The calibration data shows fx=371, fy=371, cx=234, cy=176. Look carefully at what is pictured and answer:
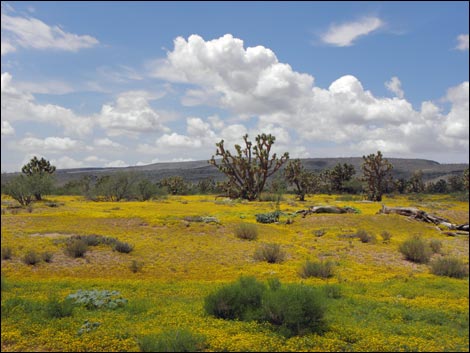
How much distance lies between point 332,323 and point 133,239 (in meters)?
15.2

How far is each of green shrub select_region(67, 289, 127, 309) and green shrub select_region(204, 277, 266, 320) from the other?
9.09ft

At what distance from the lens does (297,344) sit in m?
8.19

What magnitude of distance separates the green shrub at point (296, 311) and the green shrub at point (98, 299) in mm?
4535

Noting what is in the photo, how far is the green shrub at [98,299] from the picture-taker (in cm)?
1074

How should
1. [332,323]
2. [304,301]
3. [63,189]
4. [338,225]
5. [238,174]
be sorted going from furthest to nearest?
1. [63,189]
2. [238,174]
3. [338,225]
4. [332,323]
5. [304,301]

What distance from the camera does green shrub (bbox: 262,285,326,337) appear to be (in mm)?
8805

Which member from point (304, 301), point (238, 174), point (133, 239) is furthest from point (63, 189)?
point (304, 301)

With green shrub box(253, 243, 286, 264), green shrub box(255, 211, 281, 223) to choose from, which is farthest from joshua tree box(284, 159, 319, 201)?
green shrub box(253, 243, 286, 264)

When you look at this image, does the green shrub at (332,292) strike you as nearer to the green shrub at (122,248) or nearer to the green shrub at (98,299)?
the green shrub at (98,299)

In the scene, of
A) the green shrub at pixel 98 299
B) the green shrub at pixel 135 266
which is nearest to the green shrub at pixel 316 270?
the green shrub at pixel 135 266

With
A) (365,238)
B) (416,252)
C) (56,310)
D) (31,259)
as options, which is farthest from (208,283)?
(365,238)

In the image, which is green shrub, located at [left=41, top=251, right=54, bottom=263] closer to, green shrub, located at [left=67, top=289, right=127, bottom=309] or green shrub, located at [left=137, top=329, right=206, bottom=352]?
green shrub, located at [left=67, top=289, right=127, bottom=309]

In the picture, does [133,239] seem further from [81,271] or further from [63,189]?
[63,189]

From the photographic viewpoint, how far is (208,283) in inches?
570
